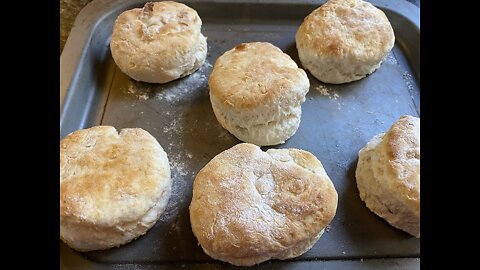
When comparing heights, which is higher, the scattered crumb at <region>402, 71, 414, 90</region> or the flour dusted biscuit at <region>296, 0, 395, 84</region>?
the flour dusted biscuit at <region>296, 0, 395, 84</region>

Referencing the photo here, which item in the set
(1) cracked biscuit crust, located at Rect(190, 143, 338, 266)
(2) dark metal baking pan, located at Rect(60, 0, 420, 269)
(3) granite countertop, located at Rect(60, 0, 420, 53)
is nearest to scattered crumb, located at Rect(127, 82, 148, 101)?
(2) dark metal baking pan, located at Rect(60, 0, 420, 269)

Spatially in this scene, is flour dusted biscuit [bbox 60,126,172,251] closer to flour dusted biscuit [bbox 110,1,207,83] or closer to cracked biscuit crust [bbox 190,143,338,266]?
cracked biscuit crust [bbox 190,143,338,266]

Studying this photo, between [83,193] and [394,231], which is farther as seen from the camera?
[394,231]

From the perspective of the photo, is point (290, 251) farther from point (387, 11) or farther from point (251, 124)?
point (387, 11)

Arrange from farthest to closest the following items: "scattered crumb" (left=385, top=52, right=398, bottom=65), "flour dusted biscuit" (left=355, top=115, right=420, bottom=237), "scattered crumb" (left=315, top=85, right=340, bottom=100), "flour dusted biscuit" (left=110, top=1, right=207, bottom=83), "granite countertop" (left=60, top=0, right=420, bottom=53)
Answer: "granite countertop" (left=60, top=0, right=420, bottom=53) → "scattered crumb" (left=385, top=52, right=398, bottom=65) → "scattered crumb" (left=315, top=85, right=340, bottom=100) → "flour dusted biscuit" (left=110, top=1, right=207, bottom=83) → "flour dusted biscuit" (left=355, top=115, right=420, bottom=237)

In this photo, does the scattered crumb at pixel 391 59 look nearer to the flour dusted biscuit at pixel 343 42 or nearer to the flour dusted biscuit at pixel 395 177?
the flour dusted biscuit at pixel 343 42

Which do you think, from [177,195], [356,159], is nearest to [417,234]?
A: [356,159]

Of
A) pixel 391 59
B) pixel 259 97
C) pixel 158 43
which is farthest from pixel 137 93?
pixel 391 59
